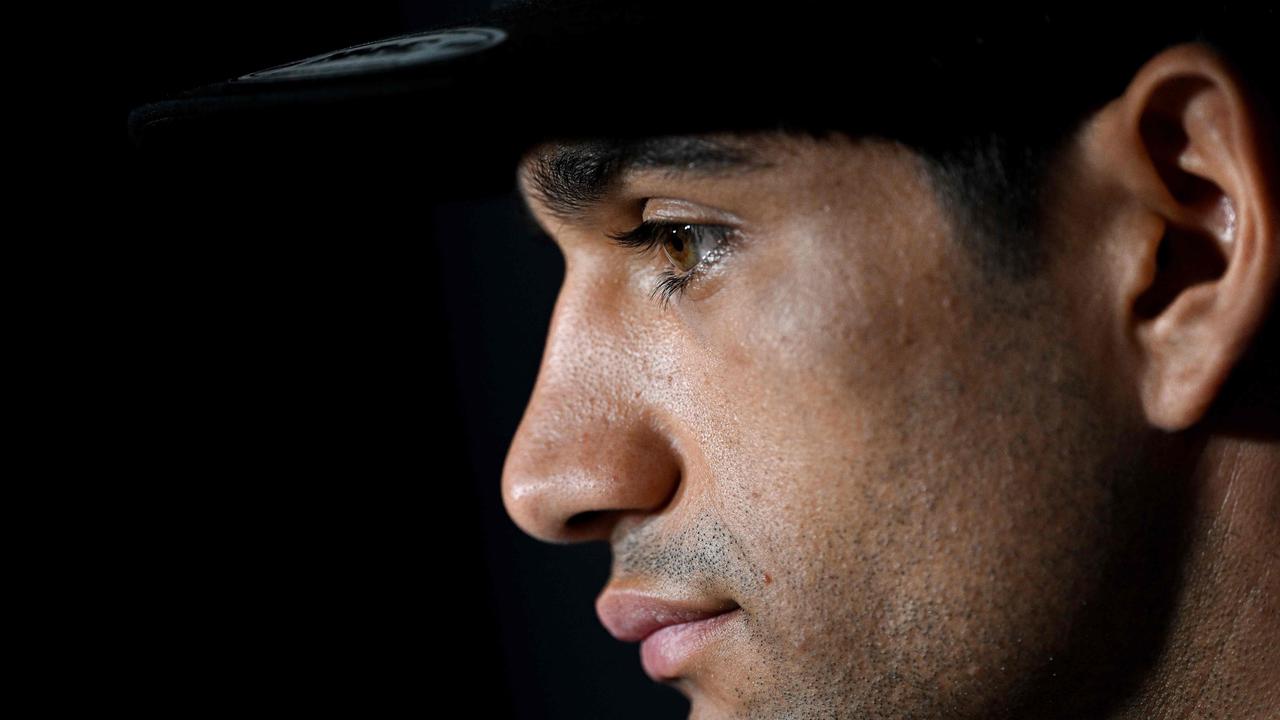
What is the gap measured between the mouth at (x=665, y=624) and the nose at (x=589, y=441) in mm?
56

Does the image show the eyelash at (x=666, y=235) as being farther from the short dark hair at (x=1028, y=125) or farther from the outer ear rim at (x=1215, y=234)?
the outer ear rim at (x=1215, y=234)

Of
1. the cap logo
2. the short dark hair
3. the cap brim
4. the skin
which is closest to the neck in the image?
the skin

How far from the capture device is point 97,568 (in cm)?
122

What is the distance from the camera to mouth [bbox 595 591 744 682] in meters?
0.79

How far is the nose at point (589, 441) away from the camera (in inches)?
30.6

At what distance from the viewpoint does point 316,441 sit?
143cm

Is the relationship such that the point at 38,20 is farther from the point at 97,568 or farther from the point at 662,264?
the point at 662,264

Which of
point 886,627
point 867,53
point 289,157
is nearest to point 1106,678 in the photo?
point 886,627

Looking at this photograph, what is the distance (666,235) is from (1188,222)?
0.30 meters

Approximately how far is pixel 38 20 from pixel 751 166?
812mm

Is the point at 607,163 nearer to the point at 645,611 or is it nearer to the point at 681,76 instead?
the point at 681,76

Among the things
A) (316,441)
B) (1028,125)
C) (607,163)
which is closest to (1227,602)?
(1028,125)

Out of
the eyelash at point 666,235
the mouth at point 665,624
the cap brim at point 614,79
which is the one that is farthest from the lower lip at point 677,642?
the cap brim at point 614,79

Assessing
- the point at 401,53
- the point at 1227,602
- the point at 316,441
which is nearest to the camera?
the point at 401,53
